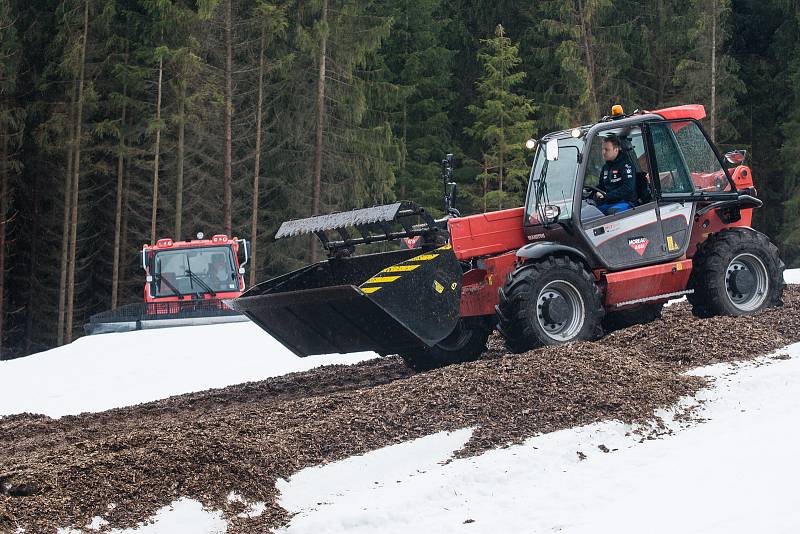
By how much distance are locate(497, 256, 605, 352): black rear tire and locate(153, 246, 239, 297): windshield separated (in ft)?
44.5

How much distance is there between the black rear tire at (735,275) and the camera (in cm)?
1136

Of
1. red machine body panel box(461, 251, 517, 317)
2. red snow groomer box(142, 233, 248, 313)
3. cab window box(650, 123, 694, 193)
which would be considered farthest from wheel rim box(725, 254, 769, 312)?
red snow groomer box(142, 233, 248, 313)

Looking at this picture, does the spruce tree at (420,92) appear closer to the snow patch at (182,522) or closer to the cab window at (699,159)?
the cab window at (699,159)

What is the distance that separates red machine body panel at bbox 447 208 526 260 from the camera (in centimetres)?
1080

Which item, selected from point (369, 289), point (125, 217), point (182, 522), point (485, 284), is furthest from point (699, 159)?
point (125, 217)

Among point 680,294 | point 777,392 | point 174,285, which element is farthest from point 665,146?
point 174,285

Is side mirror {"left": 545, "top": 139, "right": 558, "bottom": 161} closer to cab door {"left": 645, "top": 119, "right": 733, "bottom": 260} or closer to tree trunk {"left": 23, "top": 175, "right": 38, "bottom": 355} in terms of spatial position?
cab door {"left": 645, "top": 119, "right": 733, "bottom": 260}

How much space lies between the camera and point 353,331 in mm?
10148

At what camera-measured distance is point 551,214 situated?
35.6 ft

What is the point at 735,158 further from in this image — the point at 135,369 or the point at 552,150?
the point at 135,369

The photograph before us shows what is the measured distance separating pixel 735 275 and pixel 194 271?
1409 cm

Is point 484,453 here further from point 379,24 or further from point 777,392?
point 379,24

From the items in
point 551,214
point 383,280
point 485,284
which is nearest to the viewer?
point 383,280

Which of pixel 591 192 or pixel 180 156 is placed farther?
pixel 180 156
